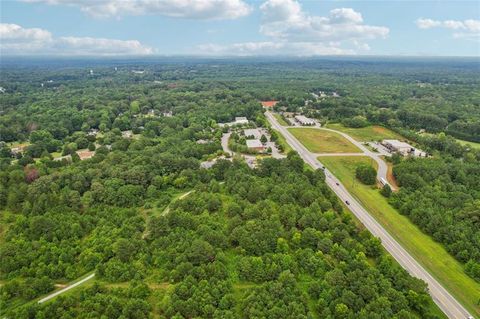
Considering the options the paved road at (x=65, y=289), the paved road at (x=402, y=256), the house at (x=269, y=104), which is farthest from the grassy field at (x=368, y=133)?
the paved road at (x=65, y=289)

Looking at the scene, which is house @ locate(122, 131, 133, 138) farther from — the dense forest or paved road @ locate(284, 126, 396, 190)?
paved road @ locate(284, 126, 396, 190)

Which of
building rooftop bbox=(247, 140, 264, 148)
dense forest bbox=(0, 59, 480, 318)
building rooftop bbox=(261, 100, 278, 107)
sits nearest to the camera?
dense forest bbox=(0, 59, 480, 318)

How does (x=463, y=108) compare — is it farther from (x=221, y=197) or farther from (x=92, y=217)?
(x=92, y=217)

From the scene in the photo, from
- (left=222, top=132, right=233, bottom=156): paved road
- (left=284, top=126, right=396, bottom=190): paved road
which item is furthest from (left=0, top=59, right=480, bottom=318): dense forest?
(left=222, top=132, right=233, bottom=156): paved road

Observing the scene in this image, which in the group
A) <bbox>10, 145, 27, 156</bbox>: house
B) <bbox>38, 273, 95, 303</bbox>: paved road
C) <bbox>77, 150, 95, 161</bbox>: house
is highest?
<bbox>10, 145, 27, 156</bbox>: house

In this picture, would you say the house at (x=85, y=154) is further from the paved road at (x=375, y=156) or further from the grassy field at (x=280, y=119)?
the grassy field at (x=280, y=119)

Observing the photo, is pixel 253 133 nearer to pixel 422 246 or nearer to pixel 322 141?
pixel 322 141

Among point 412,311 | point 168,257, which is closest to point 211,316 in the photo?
point 168,257

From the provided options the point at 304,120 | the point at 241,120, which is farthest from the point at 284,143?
the point at 304,120
